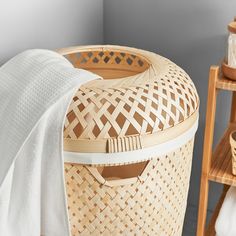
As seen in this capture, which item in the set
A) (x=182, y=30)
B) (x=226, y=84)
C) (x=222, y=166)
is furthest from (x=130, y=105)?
(x=182, y=30)

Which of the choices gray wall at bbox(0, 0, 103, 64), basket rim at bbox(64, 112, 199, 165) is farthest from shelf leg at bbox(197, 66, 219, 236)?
gray wall at bbox(0, 0, 103, 64)

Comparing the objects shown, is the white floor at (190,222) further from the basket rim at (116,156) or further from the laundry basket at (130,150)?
the basket rim at (116,156)

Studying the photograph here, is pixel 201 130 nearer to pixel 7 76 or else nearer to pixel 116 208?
pixel 116 208

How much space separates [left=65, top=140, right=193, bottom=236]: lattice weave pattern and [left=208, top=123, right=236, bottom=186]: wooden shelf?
10.7 inches

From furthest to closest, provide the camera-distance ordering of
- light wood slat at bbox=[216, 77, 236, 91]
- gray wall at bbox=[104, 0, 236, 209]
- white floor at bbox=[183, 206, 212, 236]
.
Result: white floor at bbox=[183, 206, 212, 236]
gray wall at bbox=[104, 0, 236, 209]
light wood slat at bbox=[216, 77, 236, 91]

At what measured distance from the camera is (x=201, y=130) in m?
1.68

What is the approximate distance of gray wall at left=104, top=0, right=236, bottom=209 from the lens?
5.01 ft

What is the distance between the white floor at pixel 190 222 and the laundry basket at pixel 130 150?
2.31 ft

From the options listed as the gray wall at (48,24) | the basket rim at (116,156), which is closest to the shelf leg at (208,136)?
the basket rim at (116,156)

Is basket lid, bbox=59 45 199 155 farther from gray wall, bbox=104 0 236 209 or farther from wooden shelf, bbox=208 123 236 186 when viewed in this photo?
gray wall, bbox=104 0 236 209

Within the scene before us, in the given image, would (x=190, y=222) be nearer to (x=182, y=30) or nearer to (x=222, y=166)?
(x=222, y=166)

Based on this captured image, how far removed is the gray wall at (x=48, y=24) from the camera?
1.24 meters

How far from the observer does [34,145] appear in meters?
0.92

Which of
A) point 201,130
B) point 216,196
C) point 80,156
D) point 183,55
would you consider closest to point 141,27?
point 183,55
